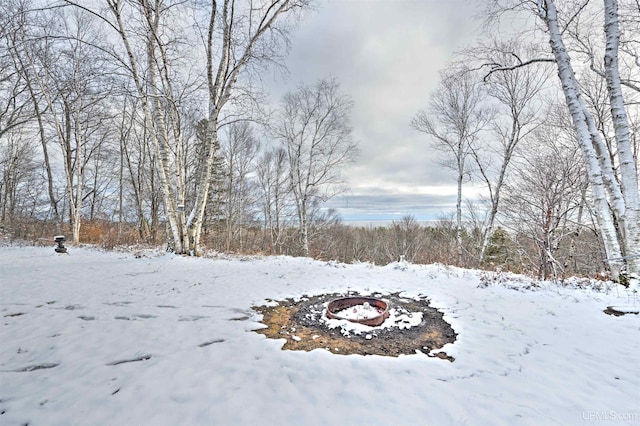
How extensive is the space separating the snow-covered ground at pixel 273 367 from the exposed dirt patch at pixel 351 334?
0.60ft

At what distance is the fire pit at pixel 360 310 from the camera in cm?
377

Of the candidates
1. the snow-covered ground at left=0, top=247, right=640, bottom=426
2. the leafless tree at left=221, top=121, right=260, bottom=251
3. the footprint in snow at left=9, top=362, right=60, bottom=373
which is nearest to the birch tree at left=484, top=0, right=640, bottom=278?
the snow-covered ground at left=0, top=247, right=640, bottom=426

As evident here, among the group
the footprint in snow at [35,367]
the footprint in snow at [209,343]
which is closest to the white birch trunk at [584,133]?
the footprint in snow at [209,343]

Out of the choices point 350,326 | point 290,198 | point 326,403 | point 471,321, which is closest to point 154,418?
point 326,403

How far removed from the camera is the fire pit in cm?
377

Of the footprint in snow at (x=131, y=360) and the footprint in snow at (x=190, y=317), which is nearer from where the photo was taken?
the footprint in snow at (x=131, y=360)

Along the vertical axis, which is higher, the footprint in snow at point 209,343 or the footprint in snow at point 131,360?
the footprint in snow at point 131,360

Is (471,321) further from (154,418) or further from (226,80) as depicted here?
(226,80)

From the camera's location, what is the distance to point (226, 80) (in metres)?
8.11

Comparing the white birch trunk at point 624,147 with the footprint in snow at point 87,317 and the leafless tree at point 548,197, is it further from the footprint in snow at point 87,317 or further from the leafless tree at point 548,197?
the footprint in snow at point 87,317

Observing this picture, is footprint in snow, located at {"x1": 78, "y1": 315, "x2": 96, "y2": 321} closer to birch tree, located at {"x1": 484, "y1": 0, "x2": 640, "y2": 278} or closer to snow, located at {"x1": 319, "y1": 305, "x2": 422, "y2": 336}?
snow, located at {"x1": 319, "y1": 305, "x2": 422, "y2": 336}

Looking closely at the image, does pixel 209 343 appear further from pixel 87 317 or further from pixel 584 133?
pixel 584 133

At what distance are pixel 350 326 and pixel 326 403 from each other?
1.60m

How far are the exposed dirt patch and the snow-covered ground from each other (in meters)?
0.18
